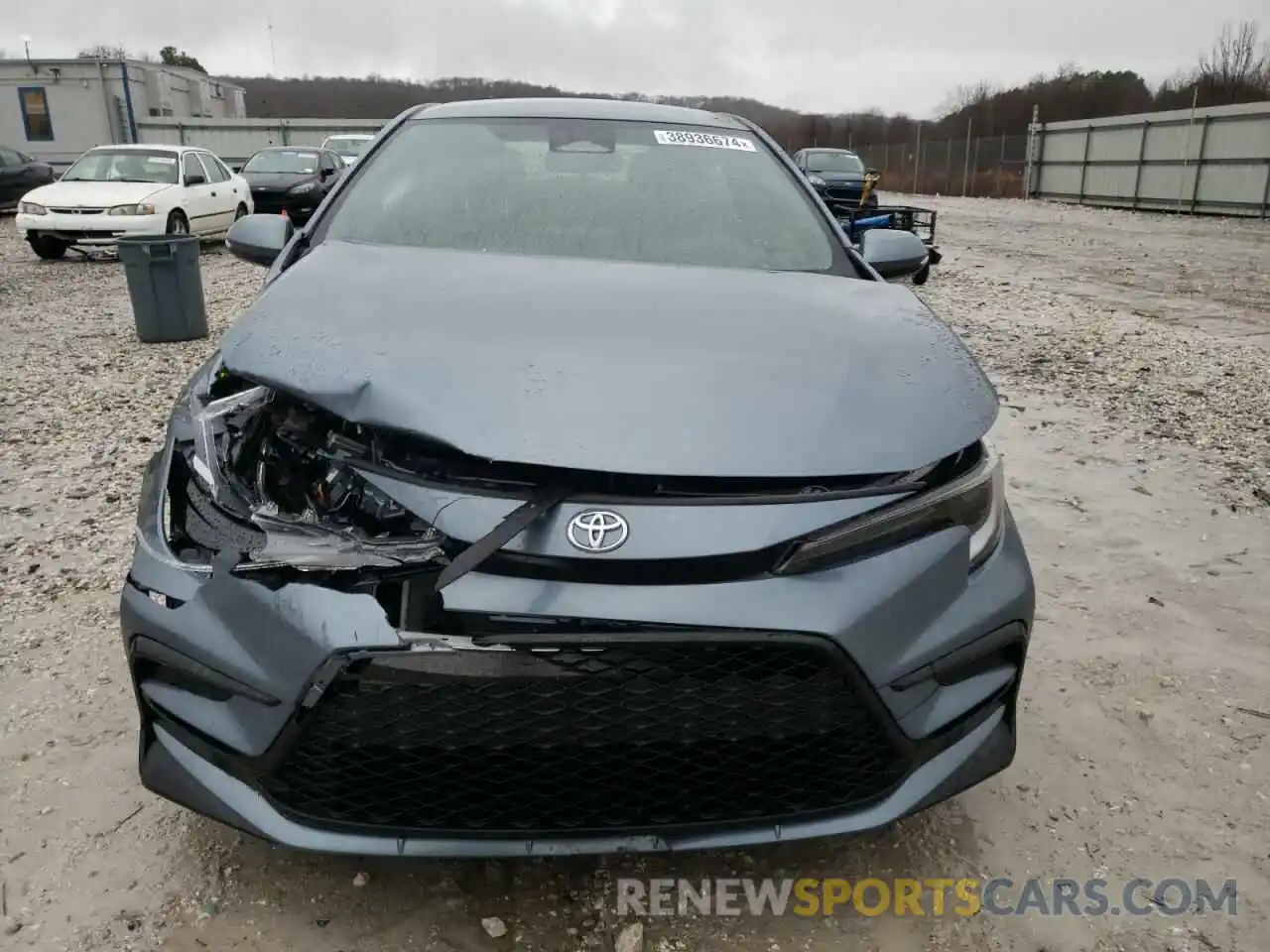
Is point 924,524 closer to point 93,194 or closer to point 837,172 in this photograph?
point 93,194

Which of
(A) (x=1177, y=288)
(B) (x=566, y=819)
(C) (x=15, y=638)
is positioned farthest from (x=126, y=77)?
(B) (x=566, y=819)

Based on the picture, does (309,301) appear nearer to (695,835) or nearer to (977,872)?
(695,835)

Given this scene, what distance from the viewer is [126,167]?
495 inches

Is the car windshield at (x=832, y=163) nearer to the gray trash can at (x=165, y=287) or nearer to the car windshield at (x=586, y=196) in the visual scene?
the gray trash can at (x=165, y=287)

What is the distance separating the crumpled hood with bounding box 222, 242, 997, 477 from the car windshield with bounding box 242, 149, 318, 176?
16.2m

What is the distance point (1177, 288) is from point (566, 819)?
37.0ft

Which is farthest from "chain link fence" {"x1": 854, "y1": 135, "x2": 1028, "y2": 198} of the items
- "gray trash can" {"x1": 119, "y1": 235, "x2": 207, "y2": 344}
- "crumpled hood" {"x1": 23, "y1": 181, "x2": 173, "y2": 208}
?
"gray trash can" {"x1": 119, "y1": 235, "x2": 207, "y2": 344}

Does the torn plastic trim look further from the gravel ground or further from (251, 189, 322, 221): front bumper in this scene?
(251, 189, 322, 221): front bumper

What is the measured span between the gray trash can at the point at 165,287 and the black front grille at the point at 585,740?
6546 mm

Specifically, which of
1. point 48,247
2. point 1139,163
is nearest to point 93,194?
point 48,247

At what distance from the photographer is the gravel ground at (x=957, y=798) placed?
1.88 m

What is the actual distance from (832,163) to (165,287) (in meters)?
15.3

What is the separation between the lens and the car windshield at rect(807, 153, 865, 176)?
19391 mm

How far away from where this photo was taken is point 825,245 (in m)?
2.88
